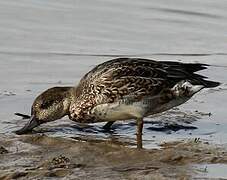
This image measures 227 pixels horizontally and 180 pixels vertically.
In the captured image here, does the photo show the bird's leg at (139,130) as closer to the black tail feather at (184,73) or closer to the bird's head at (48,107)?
the black tail feather at (184,73)

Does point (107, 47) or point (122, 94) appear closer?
point (122, 94)

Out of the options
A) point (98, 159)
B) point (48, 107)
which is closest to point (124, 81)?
point (48, 107)

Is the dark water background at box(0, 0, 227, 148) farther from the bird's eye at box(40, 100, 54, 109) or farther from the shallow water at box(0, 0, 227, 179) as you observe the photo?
the bird's eye at box(40, 100, 54, 109)

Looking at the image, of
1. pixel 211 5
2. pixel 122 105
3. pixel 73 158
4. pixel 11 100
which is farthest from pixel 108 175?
pixel 211 5

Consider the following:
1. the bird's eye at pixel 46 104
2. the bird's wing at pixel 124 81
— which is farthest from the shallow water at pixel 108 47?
the bird's wing at pixel 124 81

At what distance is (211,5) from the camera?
13.4 m

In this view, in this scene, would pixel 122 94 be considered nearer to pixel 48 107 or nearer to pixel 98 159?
pixel 48 107

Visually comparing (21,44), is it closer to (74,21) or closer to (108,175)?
(74,21)

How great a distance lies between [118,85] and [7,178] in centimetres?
181

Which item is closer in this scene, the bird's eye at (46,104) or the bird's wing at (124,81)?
the bird's wing at (124,81)

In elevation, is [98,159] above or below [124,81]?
below

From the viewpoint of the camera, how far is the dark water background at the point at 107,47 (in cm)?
809

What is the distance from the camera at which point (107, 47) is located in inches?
435

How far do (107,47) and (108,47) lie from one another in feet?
0.04
